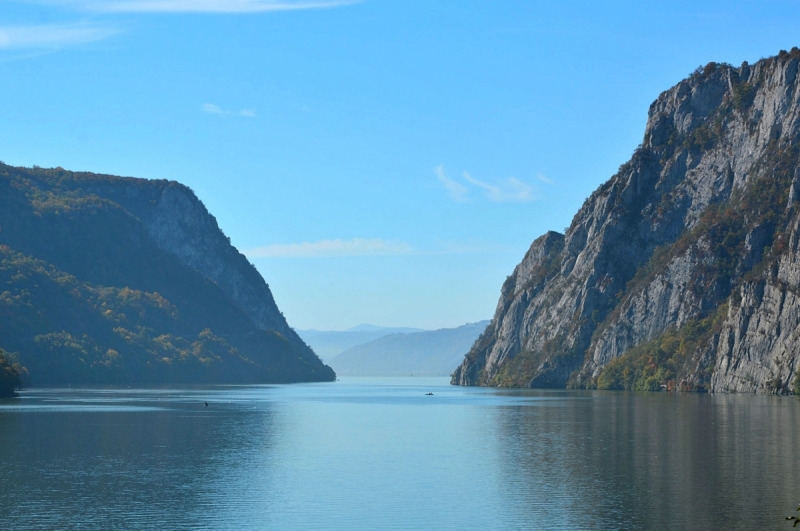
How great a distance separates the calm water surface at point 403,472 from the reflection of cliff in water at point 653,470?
158mm

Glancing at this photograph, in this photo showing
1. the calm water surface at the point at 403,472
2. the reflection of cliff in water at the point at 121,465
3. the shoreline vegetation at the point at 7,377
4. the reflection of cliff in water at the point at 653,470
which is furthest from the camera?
the shoreline vegetation at the point at 7,377

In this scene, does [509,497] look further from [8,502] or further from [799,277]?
[799,277]

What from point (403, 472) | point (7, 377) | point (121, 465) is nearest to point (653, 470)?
point (403, 472)

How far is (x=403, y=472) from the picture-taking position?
251ft

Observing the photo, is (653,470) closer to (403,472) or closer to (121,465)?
(403,472)

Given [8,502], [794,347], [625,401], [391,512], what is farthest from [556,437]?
[794,347]

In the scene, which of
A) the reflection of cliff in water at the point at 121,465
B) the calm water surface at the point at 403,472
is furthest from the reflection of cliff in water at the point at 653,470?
the reflection of cliff in water at the point at 121,465

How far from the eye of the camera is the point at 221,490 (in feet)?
221

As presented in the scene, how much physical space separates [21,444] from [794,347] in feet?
440

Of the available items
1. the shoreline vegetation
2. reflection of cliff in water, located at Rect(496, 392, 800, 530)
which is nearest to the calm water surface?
reflection of cliff in water, located at Rect(496, 392, 800, 530)

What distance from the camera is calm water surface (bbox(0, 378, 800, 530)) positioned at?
2266 inches

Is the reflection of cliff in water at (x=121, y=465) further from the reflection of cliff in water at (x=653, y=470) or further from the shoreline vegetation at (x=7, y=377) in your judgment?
the shoreline vegetation at (x=7, y=377)

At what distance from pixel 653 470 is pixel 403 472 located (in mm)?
17625

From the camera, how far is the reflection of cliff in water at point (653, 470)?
188 feet
